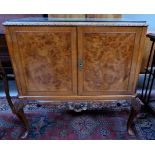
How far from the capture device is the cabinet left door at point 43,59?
3.22 ft

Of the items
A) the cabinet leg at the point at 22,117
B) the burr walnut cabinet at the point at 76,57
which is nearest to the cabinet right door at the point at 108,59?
the burr walnut cabinet at the point at 76,57

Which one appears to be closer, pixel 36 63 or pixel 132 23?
pixel 132 23

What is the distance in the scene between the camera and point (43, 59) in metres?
1.05

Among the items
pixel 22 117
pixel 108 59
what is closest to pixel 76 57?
pixel 108 59

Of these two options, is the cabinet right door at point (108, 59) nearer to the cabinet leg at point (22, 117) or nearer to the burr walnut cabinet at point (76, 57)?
the burr walnut cabinet at point (76, 57)

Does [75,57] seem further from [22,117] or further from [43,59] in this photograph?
[22,117]

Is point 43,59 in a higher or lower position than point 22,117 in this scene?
higher

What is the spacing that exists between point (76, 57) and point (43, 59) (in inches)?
8.4

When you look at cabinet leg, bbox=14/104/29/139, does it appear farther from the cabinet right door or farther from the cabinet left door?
the cabinet right door

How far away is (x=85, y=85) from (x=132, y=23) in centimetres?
49

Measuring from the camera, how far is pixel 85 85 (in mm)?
1133

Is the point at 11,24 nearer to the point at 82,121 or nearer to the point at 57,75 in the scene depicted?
the point at 57,75

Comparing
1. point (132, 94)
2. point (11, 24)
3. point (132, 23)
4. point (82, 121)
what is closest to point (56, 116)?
point (82, 121)
